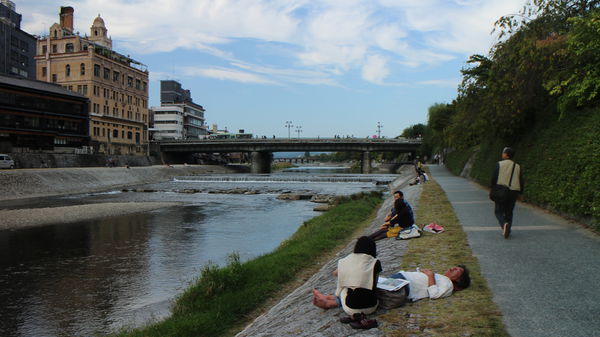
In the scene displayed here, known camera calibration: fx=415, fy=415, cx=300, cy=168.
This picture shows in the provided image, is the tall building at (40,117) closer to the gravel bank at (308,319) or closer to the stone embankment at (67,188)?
the stone embankment at (67,188)

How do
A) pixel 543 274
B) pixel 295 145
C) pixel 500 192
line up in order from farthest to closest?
pixel 295 145 → pixel 500 192 → pixel 543 274

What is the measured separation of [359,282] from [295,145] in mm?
76962

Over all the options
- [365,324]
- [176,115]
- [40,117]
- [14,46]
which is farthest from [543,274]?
[176,115]

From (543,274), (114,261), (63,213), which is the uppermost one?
(543,274)

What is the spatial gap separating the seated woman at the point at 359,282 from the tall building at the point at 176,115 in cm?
12068

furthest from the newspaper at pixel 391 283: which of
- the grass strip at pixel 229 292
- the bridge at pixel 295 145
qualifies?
the bridge at pixel 295 145

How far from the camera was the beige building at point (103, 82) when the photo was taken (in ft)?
263

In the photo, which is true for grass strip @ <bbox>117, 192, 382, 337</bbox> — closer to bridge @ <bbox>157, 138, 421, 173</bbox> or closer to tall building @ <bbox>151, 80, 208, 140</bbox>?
bridge @ <bbox>157, 138, 421, 173</bbox>

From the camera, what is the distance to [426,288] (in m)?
6.20

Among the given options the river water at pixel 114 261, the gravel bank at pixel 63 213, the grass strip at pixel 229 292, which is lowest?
the gravel bank at pixel 63 213

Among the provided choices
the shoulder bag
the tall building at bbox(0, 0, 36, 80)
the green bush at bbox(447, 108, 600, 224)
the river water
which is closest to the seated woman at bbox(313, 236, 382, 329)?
the river water

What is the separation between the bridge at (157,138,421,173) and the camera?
81.2 meters

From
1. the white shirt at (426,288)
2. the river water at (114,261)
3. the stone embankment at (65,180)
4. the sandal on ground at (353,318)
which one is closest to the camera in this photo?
the sandal on ground at (353,318)

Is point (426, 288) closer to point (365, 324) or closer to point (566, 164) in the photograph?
point (365, 324)
